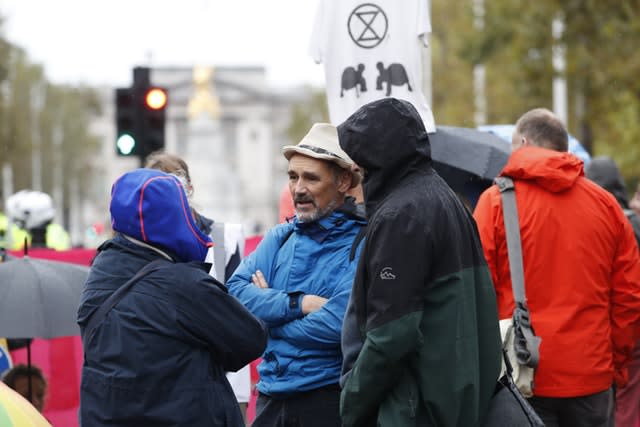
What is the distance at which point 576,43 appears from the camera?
24.8 meters

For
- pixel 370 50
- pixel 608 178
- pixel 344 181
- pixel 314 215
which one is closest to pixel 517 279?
pixel 344 181

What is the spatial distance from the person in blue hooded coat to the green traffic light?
8729mm

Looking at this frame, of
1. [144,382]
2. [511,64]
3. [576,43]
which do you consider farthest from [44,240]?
[511,64]

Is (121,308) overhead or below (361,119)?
below

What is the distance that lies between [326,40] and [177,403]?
12.7 feet

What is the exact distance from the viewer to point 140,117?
13.5 m

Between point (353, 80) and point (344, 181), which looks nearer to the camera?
point (344, 181)

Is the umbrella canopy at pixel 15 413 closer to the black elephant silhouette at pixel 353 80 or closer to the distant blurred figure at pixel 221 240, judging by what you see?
the distant blurred figure at pixel 221 240

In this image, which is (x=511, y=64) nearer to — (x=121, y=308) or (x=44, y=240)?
(x=44, y=240)

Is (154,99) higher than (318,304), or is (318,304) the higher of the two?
(154,99)

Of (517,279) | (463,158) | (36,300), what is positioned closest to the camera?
(517,279)

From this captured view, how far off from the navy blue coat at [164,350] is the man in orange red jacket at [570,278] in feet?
5.81

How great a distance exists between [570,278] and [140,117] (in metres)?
8.24

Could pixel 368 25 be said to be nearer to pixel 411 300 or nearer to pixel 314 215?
pixel 314 215
